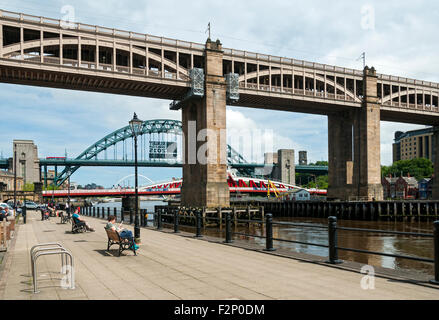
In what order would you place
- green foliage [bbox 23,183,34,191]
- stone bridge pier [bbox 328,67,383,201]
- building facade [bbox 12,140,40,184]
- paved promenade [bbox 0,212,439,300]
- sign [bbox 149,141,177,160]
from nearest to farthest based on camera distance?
paved promenade [bbox 0,212,439,300]
stone bridge pier [bbox 328,67,383,201]
green foliage [bbox 23,183,34,191]
building facade [bbox 12,140,40,184]
sign [bbox 149,141,177,160]

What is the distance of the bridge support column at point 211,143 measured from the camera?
4481 centimetres

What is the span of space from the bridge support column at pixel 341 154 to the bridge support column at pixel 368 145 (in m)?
2.39

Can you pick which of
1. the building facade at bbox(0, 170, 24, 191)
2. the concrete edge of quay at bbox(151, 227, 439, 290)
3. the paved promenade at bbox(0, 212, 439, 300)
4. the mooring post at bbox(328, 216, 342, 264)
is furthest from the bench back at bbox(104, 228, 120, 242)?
the building facade at bbox(0, 170, 24, 191)

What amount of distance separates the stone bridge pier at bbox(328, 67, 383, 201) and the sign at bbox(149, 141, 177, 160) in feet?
336

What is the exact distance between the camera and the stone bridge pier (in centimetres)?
5888

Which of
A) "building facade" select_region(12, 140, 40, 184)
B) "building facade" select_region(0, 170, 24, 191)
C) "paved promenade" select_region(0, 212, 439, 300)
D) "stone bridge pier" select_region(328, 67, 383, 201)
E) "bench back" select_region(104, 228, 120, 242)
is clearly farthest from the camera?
"building facade" select_region(12, 140, 40, 184)

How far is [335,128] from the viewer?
64562 millimetres

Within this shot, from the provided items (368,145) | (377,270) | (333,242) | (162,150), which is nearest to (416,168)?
(162,150)

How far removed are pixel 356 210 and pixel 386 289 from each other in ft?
160

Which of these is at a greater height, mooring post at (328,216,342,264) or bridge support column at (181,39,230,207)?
bridge support column at (181,39,230,207)

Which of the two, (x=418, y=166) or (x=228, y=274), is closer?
(x=228, y=274)

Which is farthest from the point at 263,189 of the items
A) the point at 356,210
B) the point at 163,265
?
the point at 163,265

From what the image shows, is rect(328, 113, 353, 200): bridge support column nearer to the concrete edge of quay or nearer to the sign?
the concrete edge of quay
